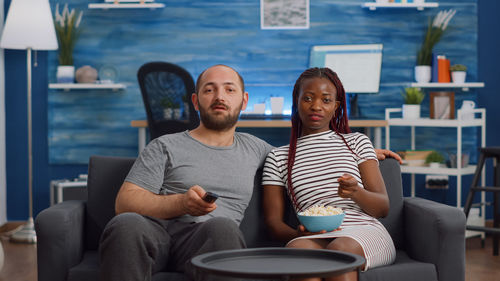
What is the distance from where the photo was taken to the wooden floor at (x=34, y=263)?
10.7ft

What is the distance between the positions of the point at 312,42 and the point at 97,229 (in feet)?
9.11

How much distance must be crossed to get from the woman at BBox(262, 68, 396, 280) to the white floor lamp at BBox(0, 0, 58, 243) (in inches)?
99.8

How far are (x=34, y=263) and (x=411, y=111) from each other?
266 cm

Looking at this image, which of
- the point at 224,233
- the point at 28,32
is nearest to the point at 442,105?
the point at 224,233

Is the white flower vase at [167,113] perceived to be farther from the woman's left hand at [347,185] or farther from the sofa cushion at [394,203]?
the woman's left hand at [347,185]

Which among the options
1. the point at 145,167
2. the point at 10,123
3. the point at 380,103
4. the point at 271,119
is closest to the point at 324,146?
the point at 145,167

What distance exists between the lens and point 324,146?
2.28 m

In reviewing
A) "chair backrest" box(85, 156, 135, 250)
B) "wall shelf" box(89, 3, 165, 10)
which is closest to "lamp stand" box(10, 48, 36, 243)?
"wall shelf" box(89, 3, 165, 10)

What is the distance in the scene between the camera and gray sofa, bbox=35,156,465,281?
6.68ft

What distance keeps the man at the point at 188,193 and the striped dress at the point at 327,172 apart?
10 centimetres

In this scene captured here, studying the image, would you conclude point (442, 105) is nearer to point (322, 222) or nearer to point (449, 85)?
point (449, 85)

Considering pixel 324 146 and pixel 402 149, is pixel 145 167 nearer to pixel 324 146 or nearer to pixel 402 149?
pixel 324 146

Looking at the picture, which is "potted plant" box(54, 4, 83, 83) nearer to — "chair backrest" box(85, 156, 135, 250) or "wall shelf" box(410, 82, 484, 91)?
"chair backrest" box(85, 156, 135, 250)

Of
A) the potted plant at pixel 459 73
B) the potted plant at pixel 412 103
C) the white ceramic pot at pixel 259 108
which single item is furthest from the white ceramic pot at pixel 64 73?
the potted plant at pixel 459 73
